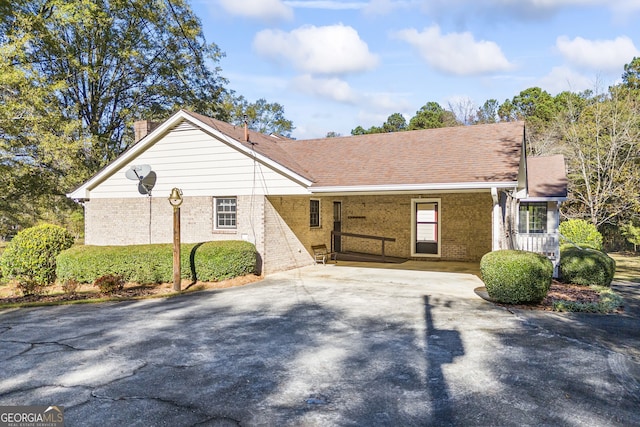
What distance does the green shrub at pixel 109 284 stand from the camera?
10625mm

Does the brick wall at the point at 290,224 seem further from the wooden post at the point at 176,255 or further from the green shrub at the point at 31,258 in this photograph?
the green shrub at the point at 31,258

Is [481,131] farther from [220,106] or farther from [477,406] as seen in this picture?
[220,106]

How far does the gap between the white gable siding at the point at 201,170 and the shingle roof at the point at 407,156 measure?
548 millimetres

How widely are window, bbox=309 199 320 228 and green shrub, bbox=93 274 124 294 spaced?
23.8 ft

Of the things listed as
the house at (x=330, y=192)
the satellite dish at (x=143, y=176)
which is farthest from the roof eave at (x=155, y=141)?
the satellite dish at (x=143, y=176)

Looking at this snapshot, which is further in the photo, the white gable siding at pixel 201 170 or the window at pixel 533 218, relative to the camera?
the window at pixel 533 218

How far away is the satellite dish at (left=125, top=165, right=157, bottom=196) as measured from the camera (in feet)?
47.8

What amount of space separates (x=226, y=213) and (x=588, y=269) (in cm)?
1135

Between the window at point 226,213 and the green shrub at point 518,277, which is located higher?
the window at point 226,213

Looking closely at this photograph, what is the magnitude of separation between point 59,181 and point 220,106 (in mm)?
11419

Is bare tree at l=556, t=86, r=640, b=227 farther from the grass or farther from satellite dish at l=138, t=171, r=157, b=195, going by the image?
satellite dish at l=138, t=171, r=157, b=195

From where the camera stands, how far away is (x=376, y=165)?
14.0 m

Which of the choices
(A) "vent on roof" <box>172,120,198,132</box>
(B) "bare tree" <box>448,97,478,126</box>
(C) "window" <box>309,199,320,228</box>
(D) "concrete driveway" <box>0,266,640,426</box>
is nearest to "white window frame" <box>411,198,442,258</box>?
(C) "window" <box>309,199,320,228</box>

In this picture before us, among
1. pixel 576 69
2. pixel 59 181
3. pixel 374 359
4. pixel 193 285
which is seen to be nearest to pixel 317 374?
pixel 374 359
